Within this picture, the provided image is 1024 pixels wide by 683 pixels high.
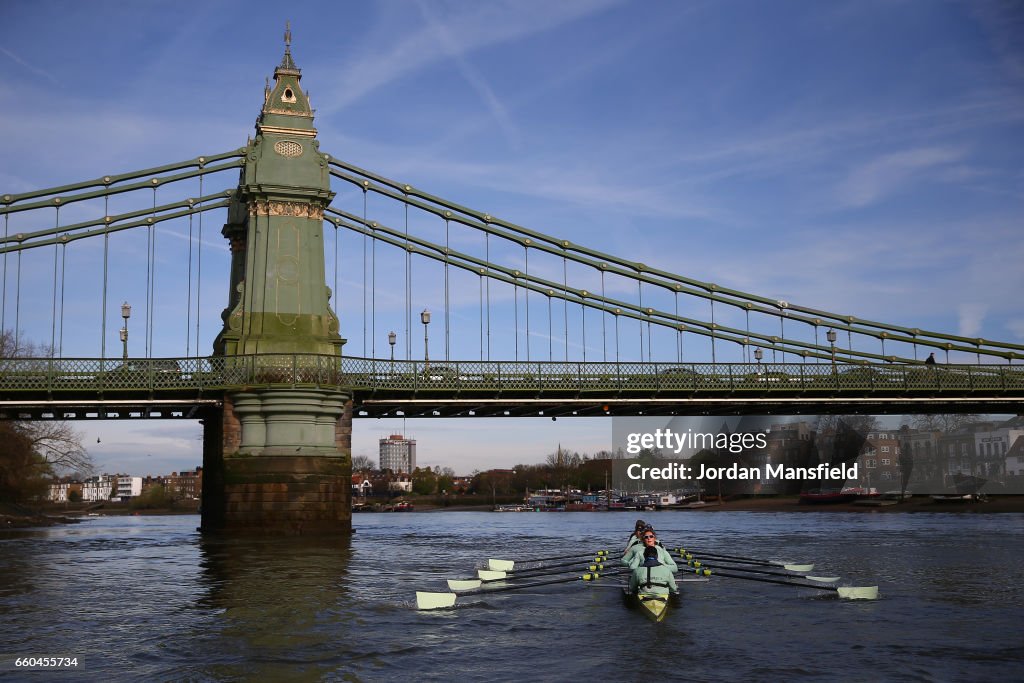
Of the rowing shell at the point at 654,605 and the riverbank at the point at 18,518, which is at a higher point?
the rowing shell at the point at 654,605

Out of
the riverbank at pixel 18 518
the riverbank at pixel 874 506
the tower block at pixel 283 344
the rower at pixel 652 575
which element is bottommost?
the riverbank at pixel 874 506

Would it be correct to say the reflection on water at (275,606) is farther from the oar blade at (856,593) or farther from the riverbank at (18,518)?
the riverbank at (18,518)

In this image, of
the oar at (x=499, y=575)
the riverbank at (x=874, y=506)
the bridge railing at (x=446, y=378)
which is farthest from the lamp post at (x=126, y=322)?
the riverbank at (x=874, y=506)

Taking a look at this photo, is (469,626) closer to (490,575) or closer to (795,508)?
(490,575)

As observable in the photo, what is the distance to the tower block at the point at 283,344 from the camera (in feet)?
136

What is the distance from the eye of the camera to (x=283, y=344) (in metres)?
43.1

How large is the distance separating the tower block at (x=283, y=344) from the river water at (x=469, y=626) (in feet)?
18.7

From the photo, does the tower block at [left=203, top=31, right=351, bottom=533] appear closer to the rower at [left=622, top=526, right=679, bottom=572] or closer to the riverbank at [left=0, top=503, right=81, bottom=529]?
the rower at [left=622, top=526, right=679, bottom=572]

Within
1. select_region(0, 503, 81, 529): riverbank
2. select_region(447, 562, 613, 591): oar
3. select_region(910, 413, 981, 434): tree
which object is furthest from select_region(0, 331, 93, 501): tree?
select_region(910, 413, 981, 434): tree

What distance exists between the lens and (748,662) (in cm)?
1725

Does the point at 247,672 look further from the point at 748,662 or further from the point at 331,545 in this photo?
the point at 331,545

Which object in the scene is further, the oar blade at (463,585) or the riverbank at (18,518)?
the riverbank at (18,518)

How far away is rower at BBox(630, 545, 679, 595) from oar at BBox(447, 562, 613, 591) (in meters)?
4.64

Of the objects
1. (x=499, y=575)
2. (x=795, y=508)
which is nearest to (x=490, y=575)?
(x=499, y=575)
